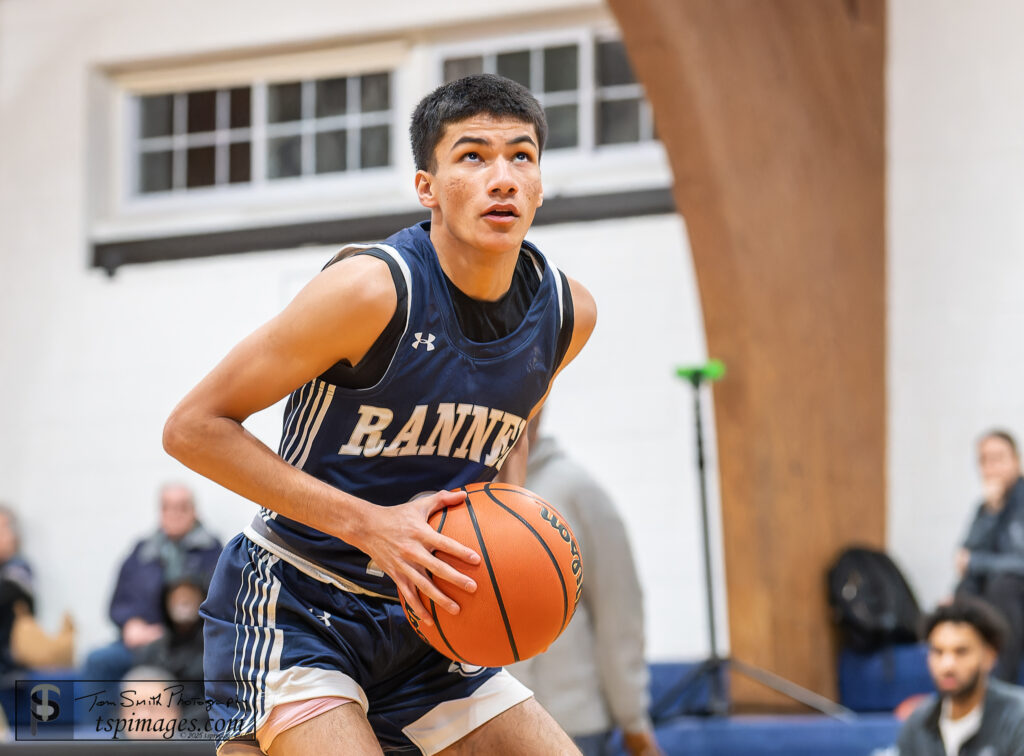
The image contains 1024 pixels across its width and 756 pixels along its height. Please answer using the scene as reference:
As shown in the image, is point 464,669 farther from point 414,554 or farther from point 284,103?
point 284,103

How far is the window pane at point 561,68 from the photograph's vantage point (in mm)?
9445

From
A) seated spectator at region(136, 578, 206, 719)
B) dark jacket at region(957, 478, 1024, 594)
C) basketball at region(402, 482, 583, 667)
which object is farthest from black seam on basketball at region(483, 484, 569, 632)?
seated spectator at region(136, 578, 206, 719)

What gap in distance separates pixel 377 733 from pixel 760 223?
5043 mm

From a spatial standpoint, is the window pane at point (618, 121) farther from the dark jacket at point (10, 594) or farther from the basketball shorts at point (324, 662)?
the basketball shorts at point (324, 662)

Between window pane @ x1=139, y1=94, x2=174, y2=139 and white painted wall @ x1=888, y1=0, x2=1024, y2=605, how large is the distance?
5293mm

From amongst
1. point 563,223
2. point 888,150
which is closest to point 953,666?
point 888,150

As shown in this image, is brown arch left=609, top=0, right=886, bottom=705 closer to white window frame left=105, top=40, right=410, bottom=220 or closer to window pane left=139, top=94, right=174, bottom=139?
white window frame left=105, top=40, right=410, bottom=220

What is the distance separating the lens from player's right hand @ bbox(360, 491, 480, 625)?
236cm

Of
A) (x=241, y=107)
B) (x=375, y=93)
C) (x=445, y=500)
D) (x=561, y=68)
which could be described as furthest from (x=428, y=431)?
(x=241, y=107)

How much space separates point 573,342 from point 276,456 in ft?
2.32

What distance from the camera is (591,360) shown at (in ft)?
29.6

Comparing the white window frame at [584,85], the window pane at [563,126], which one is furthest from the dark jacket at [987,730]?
the window pane at [563,126]

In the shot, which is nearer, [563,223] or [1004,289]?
[1004,289]

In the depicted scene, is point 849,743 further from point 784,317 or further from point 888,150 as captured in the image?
point 888,150
